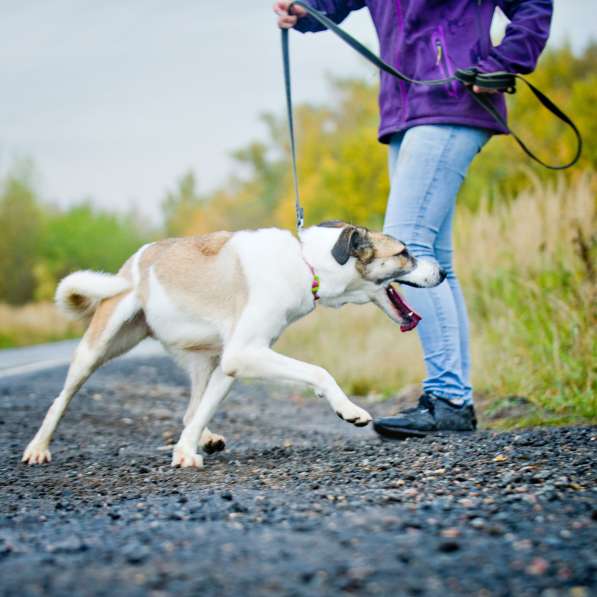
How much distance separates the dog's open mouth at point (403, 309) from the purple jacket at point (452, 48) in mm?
920

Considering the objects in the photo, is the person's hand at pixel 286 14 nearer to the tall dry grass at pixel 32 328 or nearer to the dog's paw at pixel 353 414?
the dog's paw at pixel 353 414

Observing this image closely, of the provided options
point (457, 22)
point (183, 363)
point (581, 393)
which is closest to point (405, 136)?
point (457, 22)

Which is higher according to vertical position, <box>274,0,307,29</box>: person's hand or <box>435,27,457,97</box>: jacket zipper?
<box>274,0,307,29</box>: person's hand

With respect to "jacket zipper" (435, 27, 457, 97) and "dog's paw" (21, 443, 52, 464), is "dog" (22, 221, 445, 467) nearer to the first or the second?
"dog's paw" (21, 443, 52, 464)

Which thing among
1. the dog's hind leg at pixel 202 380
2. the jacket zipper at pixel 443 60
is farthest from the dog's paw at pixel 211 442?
the jacket zipper at pixel 443 60

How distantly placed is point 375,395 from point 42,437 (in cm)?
428

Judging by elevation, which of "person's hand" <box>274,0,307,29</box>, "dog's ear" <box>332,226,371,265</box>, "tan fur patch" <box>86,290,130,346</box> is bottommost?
"tan fur patch" <box>86,290,130,346</box>

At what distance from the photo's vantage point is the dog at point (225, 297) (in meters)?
4.08

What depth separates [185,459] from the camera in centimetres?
416

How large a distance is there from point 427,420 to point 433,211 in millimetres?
1174

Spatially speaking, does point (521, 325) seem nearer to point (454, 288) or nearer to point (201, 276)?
point (454, 288)

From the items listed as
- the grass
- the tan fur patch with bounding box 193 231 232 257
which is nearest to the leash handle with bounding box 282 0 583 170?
the tan fur patch with bounding box 193 231 232 257

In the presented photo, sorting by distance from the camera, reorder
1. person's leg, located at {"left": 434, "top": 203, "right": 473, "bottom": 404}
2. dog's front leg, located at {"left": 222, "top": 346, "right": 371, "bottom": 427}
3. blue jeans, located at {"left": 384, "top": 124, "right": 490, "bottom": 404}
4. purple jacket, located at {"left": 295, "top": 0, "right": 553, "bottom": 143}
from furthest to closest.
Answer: person's leg, located at {"left": 434, "top": 203, "right": 473, "bottom": 404}, blue jeans, located at {"left": 384, "top": 124, "right": 490, "bottom": 404}, purple jacket, located at {"left": 295, "top": 0, "right": 553, "bottom": 143}, dog's front leg, located at {"left": 222, "top": 346, "right": 371, "bottom": 427}

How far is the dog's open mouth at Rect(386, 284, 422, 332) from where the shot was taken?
178 inches
